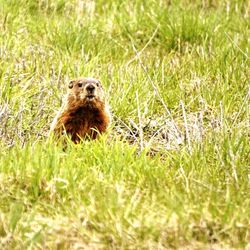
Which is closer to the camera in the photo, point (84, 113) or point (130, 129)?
point (130, 129)

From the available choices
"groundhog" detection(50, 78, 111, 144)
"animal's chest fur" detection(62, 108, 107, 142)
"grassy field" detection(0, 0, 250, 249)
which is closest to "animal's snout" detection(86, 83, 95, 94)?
"groundhog" detection(50, 78, 111, 144)

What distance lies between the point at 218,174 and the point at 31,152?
2.89ft

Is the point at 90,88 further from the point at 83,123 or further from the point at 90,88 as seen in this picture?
the point at 83,123

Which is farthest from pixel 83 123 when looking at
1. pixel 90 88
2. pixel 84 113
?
pixel 90 88

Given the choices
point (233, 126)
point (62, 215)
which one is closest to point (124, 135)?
point (233, 126)

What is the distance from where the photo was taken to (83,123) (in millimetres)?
5023

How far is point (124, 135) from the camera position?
517 centimetres

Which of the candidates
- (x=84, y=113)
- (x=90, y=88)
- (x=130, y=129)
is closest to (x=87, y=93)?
(x=90, y=88)

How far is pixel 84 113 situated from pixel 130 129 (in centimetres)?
31

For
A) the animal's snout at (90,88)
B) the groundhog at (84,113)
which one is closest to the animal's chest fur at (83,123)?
the groundhog at (84,113)

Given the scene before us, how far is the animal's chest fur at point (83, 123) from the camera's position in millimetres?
4980

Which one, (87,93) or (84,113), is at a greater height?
(87,93)

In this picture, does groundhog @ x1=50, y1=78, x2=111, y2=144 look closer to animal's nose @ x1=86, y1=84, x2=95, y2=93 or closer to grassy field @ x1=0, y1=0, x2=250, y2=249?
animal's nose @ x1=86, y1=84, x2=95, y2=93

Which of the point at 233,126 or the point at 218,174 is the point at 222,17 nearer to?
the point at 233,126
